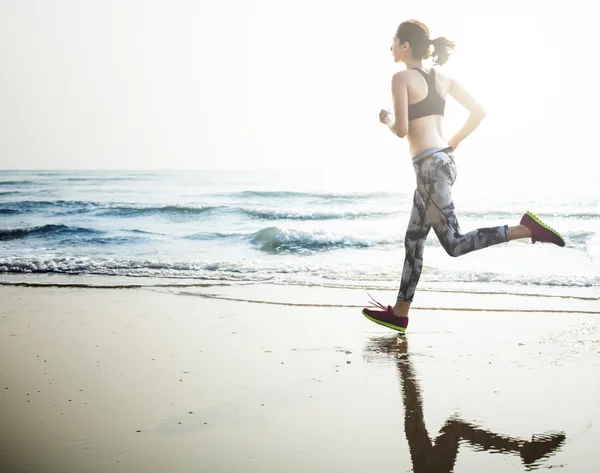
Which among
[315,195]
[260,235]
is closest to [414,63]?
[260,235]

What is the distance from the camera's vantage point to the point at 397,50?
14.7 feet

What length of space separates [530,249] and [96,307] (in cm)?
778

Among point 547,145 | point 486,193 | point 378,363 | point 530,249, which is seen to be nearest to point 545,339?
point 378,363

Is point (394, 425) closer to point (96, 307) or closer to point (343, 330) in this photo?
point (343, 330)

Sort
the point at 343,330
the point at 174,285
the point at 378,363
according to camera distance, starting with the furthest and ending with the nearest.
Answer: the point at 174,285, the point at 343,330, the point at 378,363

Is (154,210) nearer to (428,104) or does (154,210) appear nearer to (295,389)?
(428,104)

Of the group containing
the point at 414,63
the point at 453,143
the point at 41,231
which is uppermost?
the point at 414,63

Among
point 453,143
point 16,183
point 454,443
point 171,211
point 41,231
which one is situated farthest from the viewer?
point 16,183

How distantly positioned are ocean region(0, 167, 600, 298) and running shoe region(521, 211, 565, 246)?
2.66m

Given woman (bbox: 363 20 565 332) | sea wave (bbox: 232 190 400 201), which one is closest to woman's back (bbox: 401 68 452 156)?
woman (bbox: 363 20 565 332)

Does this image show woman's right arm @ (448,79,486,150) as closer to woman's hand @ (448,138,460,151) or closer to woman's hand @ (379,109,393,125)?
woman's hand @ (448,138,460,151)

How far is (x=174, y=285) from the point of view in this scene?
7.18 m

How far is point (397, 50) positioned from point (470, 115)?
1.98 ft

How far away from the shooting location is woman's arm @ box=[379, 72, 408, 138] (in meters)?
4.31
